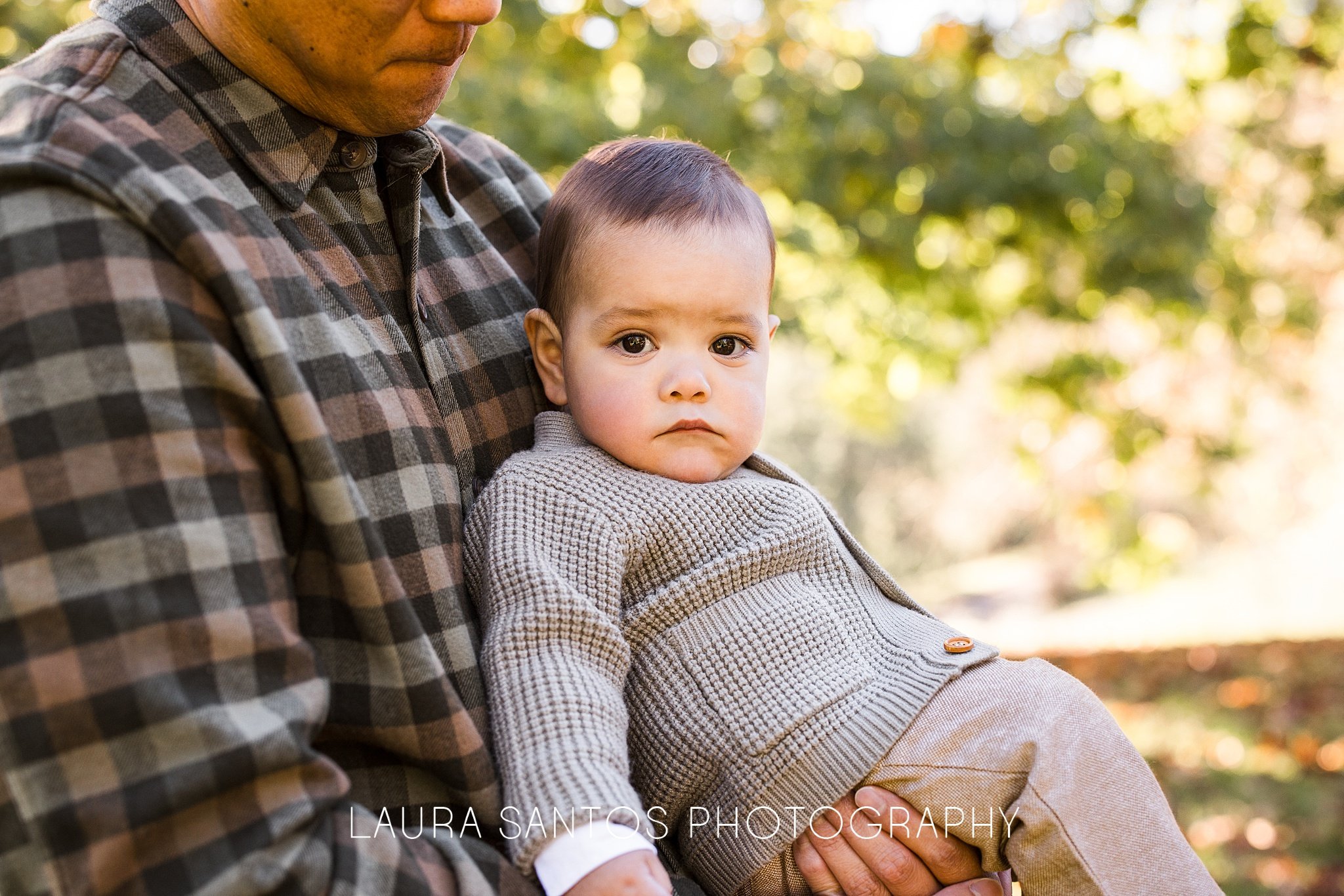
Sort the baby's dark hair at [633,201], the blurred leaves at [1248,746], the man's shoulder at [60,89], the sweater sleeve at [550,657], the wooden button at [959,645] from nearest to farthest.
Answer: the man's shoulder at [60,89] < the sweater sleeve at [550,657] < the wooden button at [959,645] < the baby's dark hair at [633,201] < the blurred leaves at [1248,746]

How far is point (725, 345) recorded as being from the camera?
6.48 feet

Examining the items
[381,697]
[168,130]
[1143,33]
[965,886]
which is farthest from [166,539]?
[1143,33]

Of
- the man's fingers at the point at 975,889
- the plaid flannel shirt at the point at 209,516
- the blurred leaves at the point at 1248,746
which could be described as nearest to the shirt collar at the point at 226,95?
the plaid flannel shirt at the point at 209,516

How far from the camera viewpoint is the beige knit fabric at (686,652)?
63.4 inches

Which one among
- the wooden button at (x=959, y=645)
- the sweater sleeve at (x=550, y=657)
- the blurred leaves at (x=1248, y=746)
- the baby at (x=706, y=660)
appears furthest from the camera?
the blurred leaves at (x=1248, y=746)

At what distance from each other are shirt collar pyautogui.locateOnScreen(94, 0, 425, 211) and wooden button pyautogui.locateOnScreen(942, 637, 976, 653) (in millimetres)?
1172

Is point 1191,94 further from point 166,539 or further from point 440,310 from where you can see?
point 166,539

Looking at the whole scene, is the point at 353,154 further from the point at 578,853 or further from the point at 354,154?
the point at 578,853

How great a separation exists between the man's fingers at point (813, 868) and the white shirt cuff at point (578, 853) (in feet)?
1.20

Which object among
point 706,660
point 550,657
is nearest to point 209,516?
point 550,657

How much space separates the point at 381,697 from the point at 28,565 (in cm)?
44

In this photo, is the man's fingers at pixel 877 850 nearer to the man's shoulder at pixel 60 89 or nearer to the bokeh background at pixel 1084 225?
the man's shoulder at pixel 60 89

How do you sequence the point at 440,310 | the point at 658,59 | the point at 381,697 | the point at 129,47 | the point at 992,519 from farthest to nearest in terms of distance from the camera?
the point at 992,519 → the point at 658,59 → the point at 440,310 → the point at 129,47 → the point at 381,697

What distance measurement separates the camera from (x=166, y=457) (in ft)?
4.21
